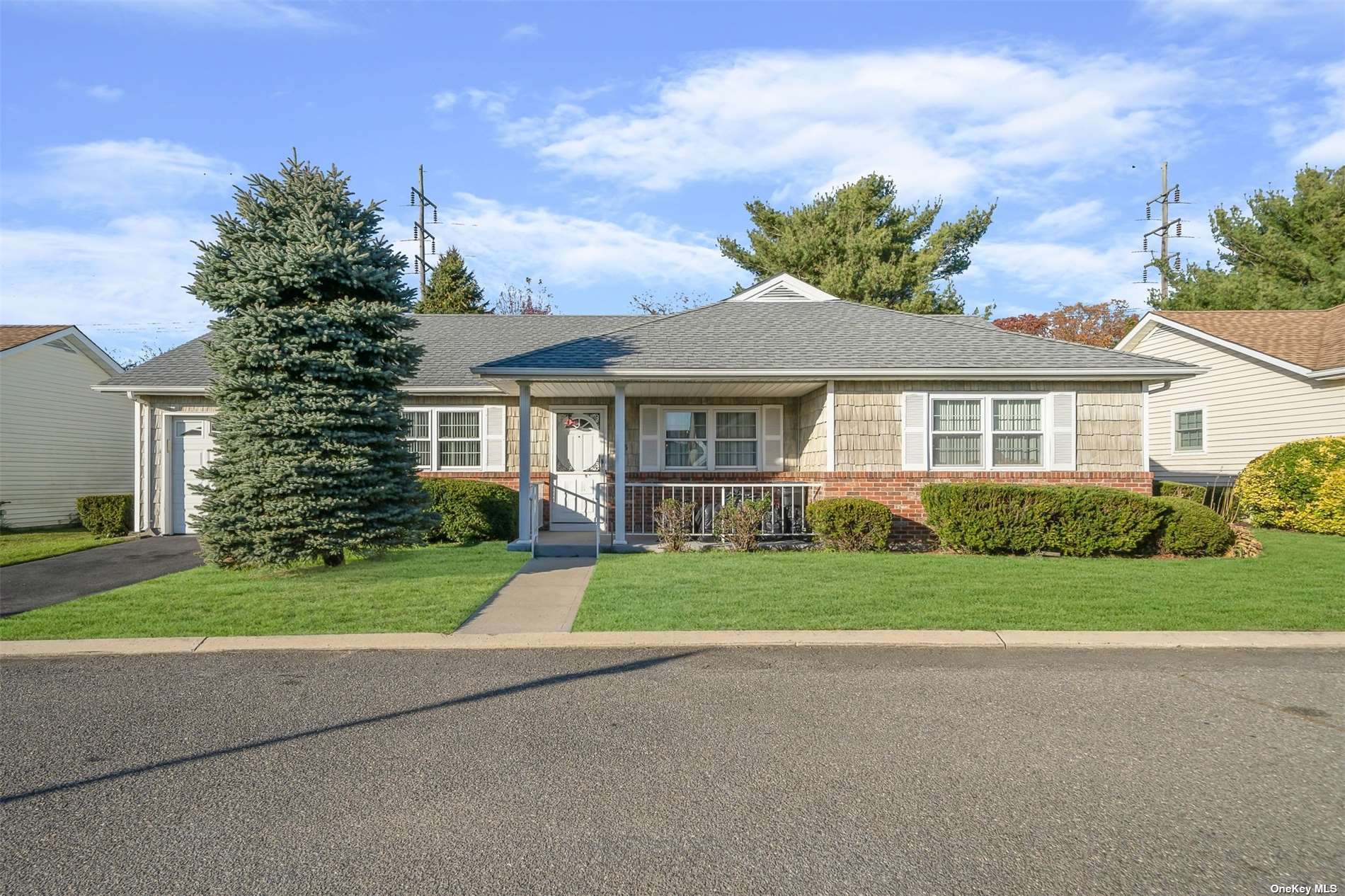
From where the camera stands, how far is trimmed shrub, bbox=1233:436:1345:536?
14.7m

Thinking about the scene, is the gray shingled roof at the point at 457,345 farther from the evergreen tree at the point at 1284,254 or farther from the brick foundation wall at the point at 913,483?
the evergreen tree at the point at 1284,254

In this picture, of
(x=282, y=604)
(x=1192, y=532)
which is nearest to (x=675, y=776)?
(x=282, y=604)

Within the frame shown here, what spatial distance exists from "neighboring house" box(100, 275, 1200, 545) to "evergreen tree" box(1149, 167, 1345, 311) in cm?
1729

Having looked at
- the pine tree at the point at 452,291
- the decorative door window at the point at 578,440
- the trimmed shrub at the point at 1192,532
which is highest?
the pine tree at the point at 452,291

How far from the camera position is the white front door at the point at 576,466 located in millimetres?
16047

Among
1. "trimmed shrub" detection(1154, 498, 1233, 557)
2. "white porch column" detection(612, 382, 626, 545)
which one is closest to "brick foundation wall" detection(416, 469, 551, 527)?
"white porch column" detection(612, 382, 626, 545)

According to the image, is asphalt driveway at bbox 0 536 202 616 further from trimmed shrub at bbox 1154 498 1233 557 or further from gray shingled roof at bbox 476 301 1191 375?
trimmed shrub at bbox 1154 498 1233 557

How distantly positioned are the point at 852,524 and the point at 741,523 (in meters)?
1.71

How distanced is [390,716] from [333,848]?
6.03ft

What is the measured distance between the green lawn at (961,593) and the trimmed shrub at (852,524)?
0.60m

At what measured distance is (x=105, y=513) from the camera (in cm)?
1639

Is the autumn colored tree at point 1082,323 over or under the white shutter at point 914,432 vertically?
over

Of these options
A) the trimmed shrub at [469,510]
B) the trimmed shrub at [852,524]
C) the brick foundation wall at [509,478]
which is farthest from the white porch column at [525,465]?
the trimmed shrub at [852,524]

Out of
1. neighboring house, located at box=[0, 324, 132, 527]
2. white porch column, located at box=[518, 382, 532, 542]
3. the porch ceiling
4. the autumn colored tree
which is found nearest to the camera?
white porch column, located at box=[518, 382, 532, 542]
